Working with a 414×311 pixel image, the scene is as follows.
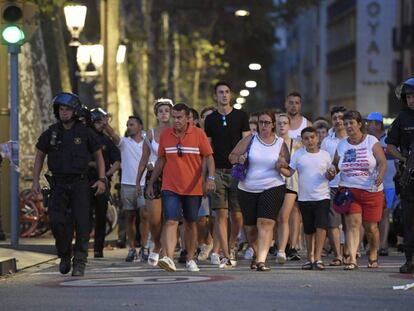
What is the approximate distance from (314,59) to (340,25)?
60.4 ft

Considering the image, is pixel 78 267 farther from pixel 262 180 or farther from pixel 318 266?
pixel 318 266

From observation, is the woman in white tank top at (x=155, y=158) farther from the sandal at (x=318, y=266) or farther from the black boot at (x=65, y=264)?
the sandal at (x=318, y=266)

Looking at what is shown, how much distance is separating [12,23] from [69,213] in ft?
16.0

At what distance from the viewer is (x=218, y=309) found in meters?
11.3

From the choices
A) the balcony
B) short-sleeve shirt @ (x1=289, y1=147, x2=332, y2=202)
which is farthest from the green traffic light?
the balcony

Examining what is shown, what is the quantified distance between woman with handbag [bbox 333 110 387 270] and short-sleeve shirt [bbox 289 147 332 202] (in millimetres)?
245

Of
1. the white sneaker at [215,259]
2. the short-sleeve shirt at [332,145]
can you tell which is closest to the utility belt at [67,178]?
the white sneaker at [215,259]

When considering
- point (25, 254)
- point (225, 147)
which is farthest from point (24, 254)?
point (225, 147)

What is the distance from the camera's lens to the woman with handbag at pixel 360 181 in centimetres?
1586

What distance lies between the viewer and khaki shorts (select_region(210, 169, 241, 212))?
16891 millimetres

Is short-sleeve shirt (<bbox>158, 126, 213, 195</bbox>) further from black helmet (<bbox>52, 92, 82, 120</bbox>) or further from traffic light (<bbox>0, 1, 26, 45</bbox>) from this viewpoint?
traffic light (<bbox>0, 1, 26, 45</bbox>)

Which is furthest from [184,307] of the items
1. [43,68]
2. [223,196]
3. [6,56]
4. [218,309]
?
[43,68]

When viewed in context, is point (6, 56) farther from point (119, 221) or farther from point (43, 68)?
point (43, 68)

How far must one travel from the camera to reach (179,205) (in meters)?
15.5
